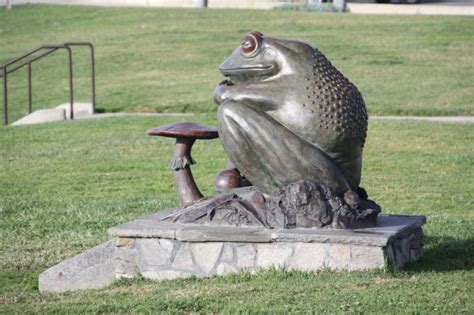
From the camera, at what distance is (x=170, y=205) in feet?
40.9

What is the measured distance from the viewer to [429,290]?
779 cm

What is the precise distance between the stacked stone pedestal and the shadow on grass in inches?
5.2

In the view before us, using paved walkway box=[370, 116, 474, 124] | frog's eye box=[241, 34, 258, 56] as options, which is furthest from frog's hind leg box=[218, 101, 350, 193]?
paved walkway box=[370, 116, 474, 124]

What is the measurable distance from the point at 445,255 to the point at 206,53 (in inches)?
713

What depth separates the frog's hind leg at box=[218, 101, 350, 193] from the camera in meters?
8.63

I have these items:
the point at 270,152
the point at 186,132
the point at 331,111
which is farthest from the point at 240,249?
the point at 186,132

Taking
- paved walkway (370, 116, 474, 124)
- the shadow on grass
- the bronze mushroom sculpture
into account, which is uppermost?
the bronze mushroom sculpture

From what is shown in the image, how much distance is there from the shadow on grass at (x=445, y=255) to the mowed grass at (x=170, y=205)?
0.04 ft

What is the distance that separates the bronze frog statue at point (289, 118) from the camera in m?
8.62

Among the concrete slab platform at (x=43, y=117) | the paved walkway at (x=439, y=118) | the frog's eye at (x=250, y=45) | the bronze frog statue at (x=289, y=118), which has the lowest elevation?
the concrete slab platform at (x=43, y=117)

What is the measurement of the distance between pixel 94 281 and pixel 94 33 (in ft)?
75.9

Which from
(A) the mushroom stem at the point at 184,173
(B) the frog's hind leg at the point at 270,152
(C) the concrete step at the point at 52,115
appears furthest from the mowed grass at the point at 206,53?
(B) the frog's hind leg at the point at 270,152

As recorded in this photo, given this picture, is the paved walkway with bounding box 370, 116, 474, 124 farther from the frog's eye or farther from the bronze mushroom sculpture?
the frog's eye

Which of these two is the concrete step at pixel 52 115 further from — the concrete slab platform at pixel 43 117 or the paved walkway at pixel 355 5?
the paved walkway at pixel 355 5
